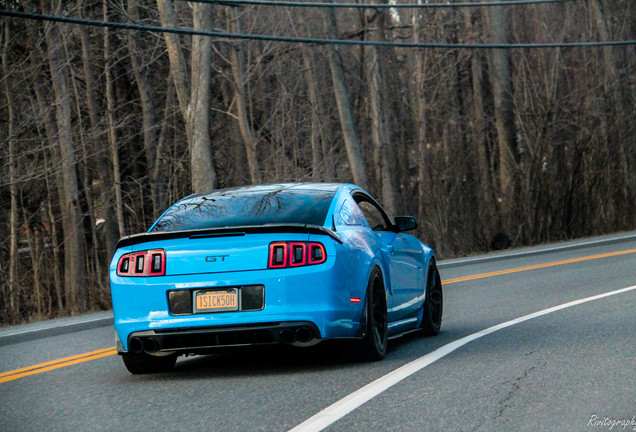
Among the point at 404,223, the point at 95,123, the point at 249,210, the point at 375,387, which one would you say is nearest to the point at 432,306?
the point at 404,223

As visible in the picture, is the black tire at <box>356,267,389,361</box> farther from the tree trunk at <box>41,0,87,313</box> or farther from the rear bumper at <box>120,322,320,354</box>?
the tree trunk at <box>41,0,87,313</box>

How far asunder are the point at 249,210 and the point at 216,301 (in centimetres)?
108

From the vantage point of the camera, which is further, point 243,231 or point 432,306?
point 432,306

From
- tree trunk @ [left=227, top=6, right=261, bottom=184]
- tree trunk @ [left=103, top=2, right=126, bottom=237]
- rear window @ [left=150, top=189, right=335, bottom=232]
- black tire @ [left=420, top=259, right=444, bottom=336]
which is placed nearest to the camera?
rear window @ [left=150, top=189, right=335, bottom=232]

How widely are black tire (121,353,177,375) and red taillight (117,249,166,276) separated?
0.72 meters

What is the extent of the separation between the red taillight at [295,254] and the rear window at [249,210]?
0.40 meters

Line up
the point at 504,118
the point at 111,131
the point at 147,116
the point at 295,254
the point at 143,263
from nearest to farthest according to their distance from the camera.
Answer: the point at 295,254 → the point at 143,263 → the point at 111,131 → the point at 147,116 → the point at 504,118

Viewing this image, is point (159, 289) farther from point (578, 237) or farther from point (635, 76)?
point (635, 76)

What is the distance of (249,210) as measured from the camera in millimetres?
8461

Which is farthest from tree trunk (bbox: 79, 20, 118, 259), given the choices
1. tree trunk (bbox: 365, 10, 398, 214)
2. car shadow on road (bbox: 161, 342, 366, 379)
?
car shadow on road (bbox: 161, 342, 366, 379)

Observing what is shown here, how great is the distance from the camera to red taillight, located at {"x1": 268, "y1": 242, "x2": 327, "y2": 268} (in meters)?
7.67

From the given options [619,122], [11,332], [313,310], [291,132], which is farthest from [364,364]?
[291,132]

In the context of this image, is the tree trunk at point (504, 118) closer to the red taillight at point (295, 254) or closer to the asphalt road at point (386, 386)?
the asphalt road at point (386, 386)

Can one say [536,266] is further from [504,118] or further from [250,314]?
[250,314]
